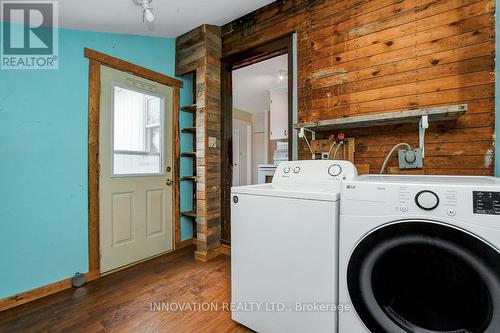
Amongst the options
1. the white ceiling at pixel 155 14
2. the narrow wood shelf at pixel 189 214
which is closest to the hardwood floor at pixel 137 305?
the narrow wood shelf at pixel 189 214

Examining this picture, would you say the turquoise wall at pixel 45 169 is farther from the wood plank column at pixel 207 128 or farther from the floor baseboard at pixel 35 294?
the wood plank column at pixel 207 128

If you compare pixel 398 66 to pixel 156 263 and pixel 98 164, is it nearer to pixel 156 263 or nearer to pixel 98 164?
pixel 98 164

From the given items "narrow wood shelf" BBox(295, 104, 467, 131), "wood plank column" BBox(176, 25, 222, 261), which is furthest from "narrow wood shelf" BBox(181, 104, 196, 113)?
"narrow wood shelf" BBox(295, 104, 467, 131)

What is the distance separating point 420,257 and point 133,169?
2.29 m

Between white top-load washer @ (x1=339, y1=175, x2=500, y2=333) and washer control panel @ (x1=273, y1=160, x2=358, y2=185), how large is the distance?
37 centimetres

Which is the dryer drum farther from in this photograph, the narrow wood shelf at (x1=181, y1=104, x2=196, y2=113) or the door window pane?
the narrow wood shelf at (x1=181, y1=104, x2=196, y2=113)

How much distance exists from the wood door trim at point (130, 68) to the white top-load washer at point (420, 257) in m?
2.18

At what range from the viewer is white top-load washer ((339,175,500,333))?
0.82m

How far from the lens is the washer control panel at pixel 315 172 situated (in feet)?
4.61

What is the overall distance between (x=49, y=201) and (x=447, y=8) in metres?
3.01

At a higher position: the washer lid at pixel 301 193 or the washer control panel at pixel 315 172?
the washer control panel at pixel 315 172

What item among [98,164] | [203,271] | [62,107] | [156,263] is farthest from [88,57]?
[203,271]

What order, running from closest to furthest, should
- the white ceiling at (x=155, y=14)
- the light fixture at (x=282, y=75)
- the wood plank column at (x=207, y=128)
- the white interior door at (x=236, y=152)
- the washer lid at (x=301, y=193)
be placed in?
the washer lid at (x=301, y=193) < the white ceiling at (x=155, y=14) < the wood plank column at (x=207, y=128) < the light fixture at (x=282, y=75) < the white interior door at (x=236, y=152)

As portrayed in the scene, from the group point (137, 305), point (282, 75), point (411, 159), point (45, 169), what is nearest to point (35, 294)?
point (137, 305)
